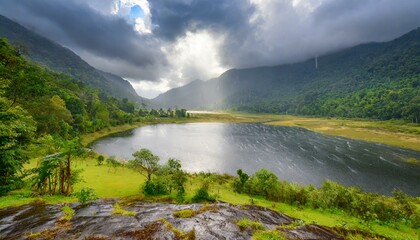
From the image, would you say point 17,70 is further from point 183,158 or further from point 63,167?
point 63,167

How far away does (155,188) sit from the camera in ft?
107

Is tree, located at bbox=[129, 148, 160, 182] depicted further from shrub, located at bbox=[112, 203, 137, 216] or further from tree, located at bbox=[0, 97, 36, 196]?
tree, located at bbox=[0, 97, 36, 196]

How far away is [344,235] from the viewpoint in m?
22.5

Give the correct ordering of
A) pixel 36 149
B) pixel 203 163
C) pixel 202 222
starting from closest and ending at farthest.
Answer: pixel 202 222 < pixel 36 149 < pixel 203 163

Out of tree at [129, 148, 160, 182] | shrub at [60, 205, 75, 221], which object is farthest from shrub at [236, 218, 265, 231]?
tree at [129, 148, 160, 182]

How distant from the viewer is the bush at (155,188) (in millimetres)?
32188

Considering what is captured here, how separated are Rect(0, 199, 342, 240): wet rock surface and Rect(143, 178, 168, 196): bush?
5006mm

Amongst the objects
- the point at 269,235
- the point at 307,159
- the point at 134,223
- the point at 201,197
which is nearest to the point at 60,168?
the point at 134,223

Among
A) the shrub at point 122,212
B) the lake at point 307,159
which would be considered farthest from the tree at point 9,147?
the lake at point 307,159

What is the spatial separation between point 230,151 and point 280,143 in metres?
27.7

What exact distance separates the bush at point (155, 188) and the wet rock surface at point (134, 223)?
501 centimetres

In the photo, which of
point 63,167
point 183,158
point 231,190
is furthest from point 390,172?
point 63,167

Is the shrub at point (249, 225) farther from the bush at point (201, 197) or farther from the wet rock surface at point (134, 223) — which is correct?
the bush at point (201, 197)

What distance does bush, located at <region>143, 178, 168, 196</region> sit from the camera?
106ft
